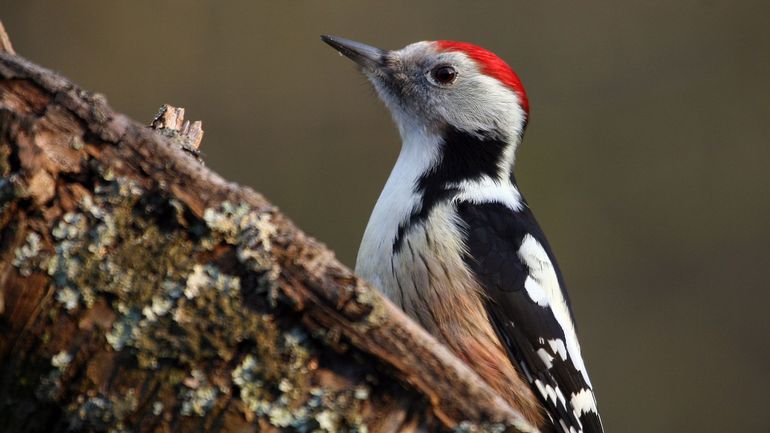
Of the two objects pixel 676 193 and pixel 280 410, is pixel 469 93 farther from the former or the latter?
pixel 676 193

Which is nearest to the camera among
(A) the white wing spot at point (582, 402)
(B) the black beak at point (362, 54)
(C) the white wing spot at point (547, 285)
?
(A) the white wing spot at point (582, 402)

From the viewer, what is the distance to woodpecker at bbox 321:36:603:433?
2.50 metres

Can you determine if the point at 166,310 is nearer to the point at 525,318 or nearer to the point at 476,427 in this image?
the point at 476,427

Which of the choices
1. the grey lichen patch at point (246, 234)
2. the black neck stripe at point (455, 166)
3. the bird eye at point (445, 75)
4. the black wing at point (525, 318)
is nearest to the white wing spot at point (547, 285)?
the black wing at point (525, 318)

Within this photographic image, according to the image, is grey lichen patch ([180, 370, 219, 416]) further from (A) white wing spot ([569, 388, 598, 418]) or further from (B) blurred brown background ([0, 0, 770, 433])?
(B) blurred brown background ([0, 0, 770, 433])

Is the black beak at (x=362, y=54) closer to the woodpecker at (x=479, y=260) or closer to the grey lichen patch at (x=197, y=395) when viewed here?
the woodpecker at (x=479, y=260)

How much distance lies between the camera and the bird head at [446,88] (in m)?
3.04

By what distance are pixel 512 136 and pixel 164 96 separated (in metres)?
3.10

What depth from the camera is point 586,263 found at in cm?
555

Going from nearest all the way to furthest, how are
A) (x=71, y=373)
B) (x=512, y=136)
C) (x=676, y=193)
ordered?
1. (x=71, y=373)
2. (x=512, y=136)
3. (x=676, y=193)

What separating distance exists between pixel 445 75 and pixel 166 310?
6.49 feet

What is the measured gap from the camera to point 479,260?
2594mm

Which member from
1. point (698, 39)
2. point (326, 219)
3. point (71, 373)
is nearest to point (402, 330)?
point (71, 373)

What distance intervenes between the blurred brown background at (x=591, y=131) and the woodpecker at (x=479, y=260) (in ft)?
7.37
